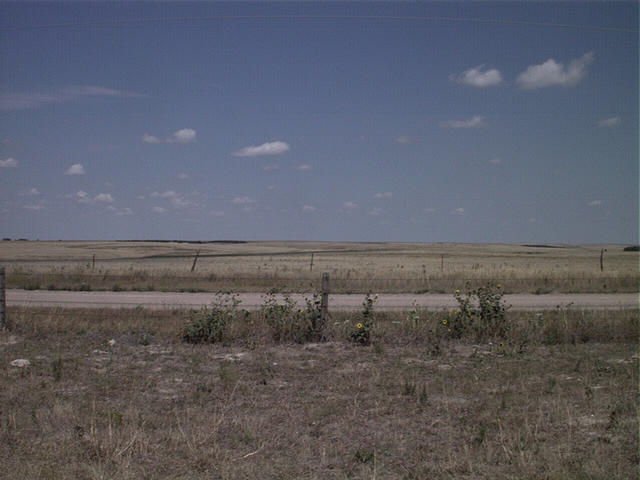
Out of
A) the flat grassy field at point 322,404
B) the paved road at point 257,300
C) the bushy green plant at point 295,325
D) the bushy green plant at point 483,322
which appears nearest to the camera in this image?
the flat grassy field at point 322,404

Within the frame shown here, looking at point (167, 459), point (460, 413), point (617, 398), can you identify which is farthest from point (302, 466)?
point (617, 398)

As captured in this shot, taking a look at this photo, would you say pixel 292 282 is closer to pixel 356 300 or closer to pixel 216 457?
pixel 356 300

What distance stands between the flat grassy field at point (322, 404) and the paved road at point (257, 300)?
282 inches

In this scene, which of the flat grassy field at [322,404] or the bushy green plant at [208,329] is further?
the bushy green plant at [208,329]

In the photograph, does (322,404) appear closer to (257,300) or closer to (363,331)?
(363,331)

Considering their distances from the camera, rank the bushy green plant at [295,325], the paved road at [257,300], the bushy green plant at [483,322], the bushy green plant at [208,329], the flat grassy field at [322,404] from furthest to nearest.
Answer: the paved road at [257,300]
the bushy green plant at [483,322]
the bushy green plant at [295,325]
the bushy green plant at [208,329]
the flat grassy field at [322,404]

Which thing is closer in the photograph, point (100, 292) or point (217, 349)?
point (217, 349)

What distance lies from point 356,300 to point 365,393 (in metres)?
13.9

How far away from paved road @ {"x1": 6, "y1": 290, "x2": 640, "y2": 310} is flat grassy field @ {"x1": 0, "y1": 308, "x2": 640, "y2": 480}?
716 centimetres

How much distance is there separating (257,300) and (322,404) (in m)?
14.4

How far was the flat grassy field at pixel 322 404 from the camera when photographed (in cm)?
566

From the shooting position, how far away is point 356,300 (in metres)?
21.9

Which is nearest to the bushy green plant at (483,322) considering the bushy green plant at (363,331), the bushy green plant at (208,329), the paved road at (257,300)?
the bushy green plant at (363,331)

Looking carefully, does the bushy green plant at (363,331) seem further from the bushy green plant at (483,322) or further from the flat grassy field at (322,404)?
the bushy green plant at (483,322)
